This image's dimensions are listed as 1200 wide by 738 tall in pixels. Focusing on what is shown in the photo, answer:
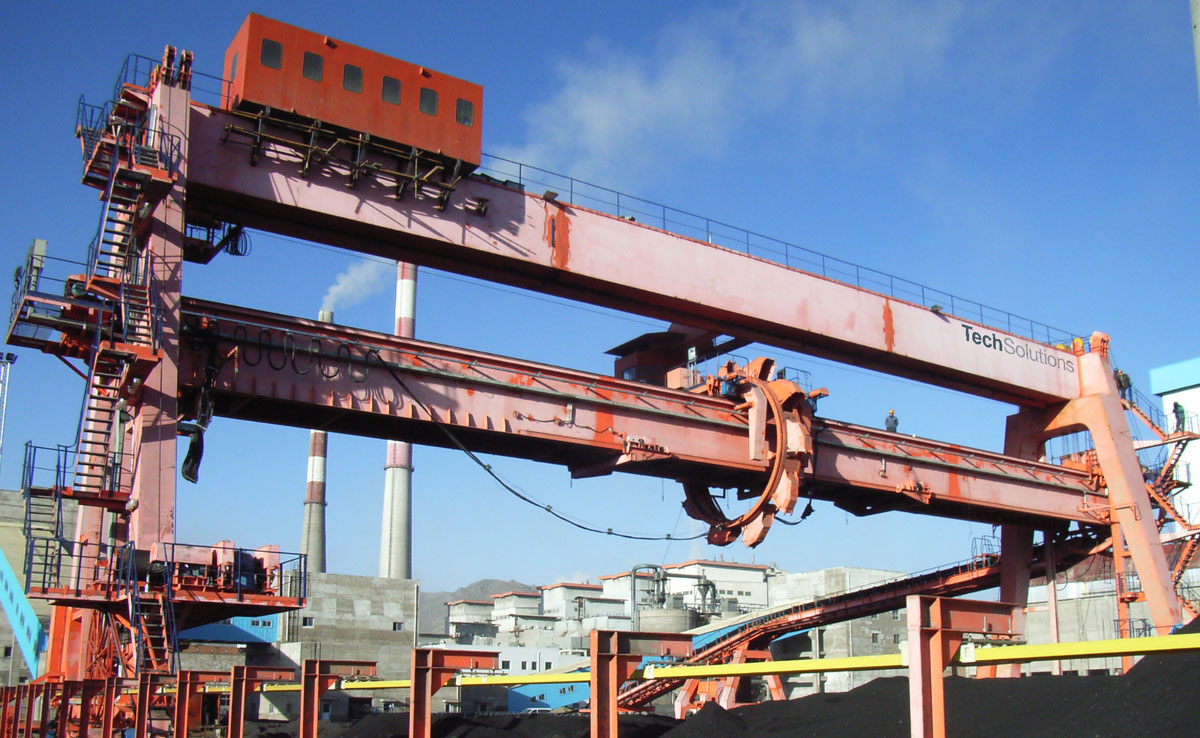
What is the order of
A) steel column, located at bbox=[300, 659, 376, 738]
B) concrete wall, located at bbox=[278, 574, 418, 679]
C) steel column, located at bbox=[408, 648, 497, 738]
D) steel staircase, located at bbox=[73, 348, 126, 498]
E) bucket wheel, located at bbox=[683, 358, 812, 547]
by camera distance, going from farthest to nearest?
concrete wall, located at bbox=[278, 574, 418, 679] < bucket wheel, located at bbox=[683, 358, 812, 547] < steel staircase, located at bbox=[73, 348, 126, 498] < steel column, located at bbox=[300, 659, 376, 738] < steel column, located at bbox=[408, 648, 497, 738]

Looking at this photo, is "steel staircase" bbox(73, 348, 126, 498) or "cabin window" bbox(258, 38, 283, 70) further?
"cabin window" bbox(258, 38, 283, 70)

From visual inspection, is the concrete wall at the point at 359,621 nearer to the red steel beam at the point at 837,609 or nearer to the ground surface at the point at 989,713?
the red steel beam at the point at 837,609

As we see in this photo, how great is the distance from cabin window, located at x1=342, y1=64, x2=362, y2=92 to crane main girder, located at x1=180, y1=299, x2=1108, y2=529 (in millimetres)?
4451

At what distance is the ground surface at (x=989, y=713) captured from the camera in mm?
6961

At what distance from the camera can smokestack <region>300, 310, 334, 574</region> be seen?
186ft

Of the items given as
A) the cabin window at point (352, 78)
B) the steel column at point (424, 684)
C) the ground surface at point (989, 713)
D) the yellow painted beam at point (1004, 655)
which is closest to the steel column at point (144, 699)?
the ground surface at point (989, 713)

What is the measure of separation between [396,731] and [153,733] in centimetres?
368

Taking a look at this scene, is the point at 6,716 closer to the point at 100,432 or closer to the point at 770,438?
the point at 100,432

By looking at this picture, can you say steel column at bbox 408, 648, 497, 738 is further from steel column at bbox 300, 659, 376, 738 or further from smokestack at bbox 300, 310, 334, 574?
smokestack at bbox 300, 310, 334, 574

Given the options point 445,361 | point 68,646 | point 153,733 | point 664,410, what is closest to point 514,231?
point 445,361

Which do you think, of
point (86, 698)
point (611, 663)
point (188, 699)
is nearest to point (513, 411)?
point (188, 699)

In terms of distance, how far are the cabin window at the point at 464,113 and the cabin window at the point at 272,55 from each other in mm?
3369

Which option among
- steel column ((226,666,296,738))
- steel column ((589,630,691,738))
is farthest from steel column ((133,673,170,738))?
steel column ((589,630,691,738))

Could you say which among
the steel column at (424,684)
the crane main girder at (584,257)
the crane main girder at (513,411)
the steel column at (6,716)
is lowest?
the steel column at (6,716)
